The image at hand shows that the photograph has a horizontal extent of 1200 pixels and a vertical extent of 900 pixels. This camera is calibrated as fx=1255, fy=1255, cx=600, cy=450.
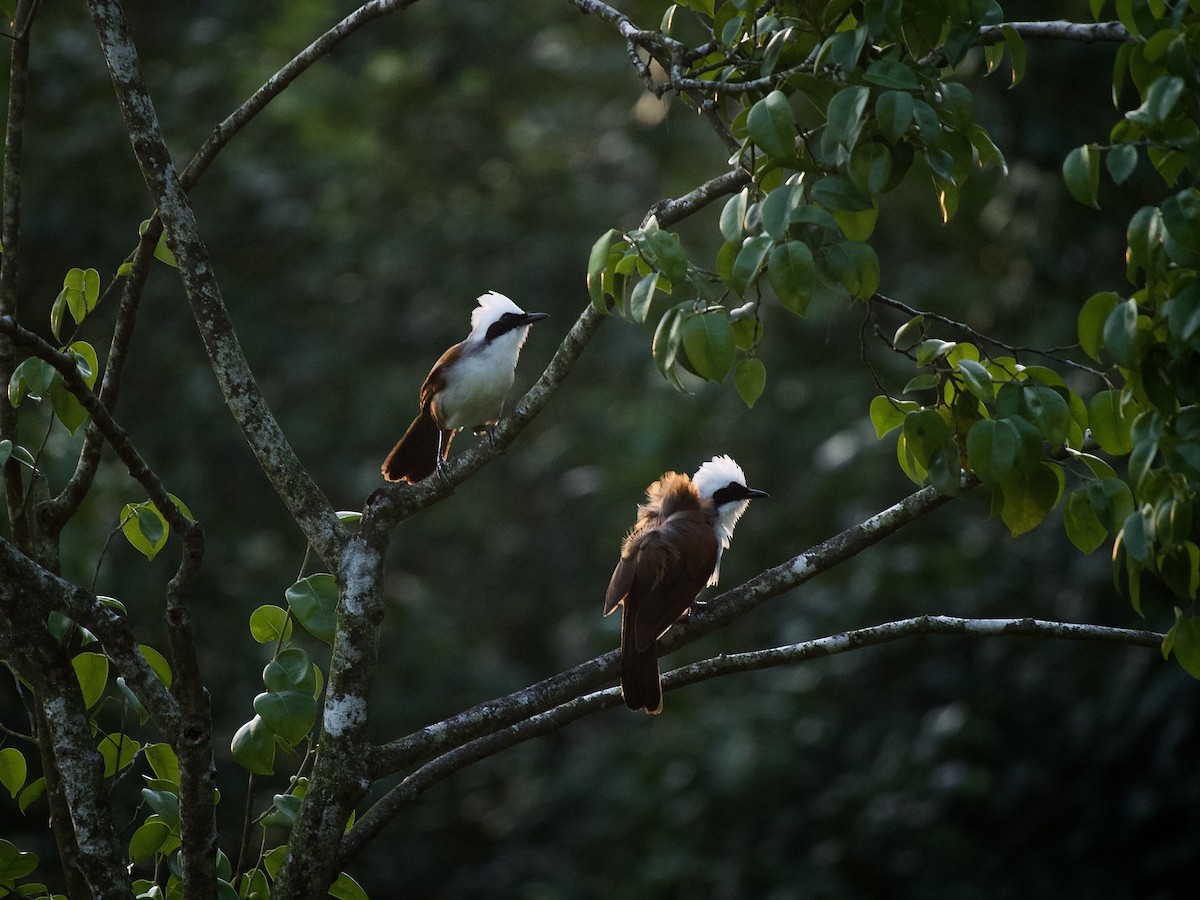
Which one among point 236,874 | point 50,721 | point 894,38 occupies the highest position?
point 894,38

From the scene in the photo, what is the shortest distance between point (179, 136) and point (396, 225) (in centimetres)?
218

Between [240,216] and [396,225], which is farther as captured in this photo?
[396,225]

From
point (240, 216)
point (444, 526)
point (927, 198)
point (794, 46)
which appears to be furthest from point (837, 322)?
point (794, 46)

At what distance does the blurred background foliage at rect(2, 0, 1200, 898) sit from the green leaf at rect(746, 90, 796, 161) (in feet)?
14.4

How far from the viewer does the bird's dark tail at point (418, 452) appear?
18.0 ft

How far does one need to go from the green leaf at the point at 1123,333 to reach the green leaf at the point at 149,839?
2285 mm

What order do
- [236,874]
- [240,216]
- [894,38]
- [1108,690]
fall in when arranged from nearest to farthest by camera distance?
[894,38]
[236,874]
[1108,690]
[240,216]

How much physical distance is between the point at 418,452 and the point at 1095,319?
12.6ft

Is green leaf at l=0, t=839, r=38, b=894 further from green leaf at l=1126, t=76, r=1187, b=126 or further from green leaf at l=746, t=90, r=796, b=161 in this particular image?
green leaf at l=1126, t=76, r=1187, b=126

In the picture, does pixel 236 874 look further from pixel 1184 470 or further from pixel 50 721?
pixel 1184 470

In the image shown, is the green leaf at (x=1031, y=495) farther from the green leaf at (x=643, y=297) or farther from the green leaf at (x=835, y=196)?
the green leaf at (x=643, y=297)

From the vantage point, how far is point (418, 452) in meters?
5.54

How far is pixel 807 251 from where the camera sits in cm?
203

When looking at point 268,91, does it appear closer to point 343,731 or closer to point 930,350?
point 343,731
